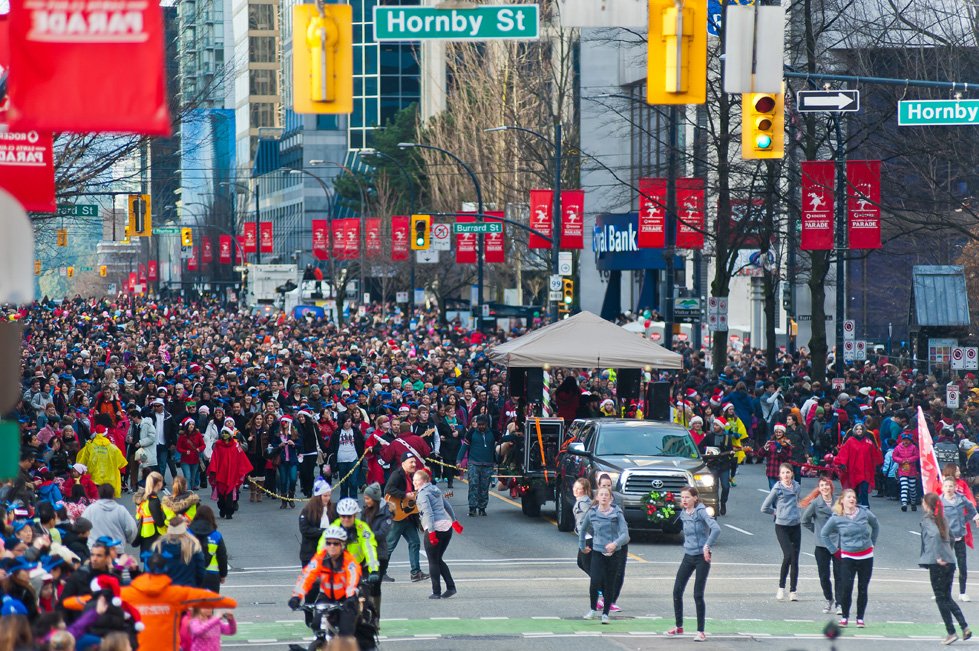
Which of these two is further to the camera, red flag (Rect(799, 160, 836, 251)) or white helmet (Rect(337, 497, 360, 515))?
red flag (Rect(799, 160, 836, 251))

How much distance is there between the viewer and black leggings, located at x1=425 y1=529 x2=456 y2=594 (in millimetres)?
18203

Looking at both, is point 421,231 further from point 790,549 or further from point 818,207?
point 790,549

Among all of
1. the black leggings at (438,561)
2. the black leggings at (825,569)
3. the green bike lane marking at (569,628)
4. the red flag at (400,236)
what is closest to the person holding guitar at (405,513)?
the black leggings at (438,561)

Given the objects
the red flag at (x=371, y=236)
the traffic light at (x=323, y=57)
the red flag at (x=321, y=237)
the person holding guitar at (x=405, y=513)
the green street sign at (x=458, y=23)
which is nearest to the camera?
the traffic light at (x=323, y=57)

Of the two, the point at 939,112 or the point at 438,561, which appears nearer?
the point at 438,561

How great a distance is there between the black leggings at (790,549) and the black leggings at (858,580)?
1375 millimetres

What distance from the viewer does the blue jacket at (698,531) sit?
53.8 ft

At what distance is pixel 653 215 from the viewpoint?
1591 inches

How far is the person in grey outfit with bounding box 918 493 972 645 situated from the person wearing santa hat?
40.9 ft

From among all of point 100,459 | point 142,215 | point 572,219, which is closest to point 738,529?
point 100,459

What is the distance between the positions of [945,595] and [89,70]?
10.1 metres

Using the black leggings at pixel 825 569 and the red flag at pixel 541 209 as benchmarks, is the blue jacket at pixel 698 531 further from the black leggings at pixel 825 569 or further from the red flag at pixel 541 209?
the red flag at pixel 541 209

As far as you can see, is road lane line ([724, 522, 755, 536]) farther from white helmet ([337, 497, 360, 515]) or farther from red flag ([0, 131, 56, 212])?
red flag ([0, 131, 56, 212])

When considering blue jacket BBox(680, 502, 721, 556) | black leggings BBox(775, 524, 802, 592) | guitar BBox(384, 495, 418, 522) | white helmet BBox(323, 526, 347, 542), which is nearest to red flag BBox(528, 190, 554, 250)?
guitar BBox(384, 495, 418, 522)
